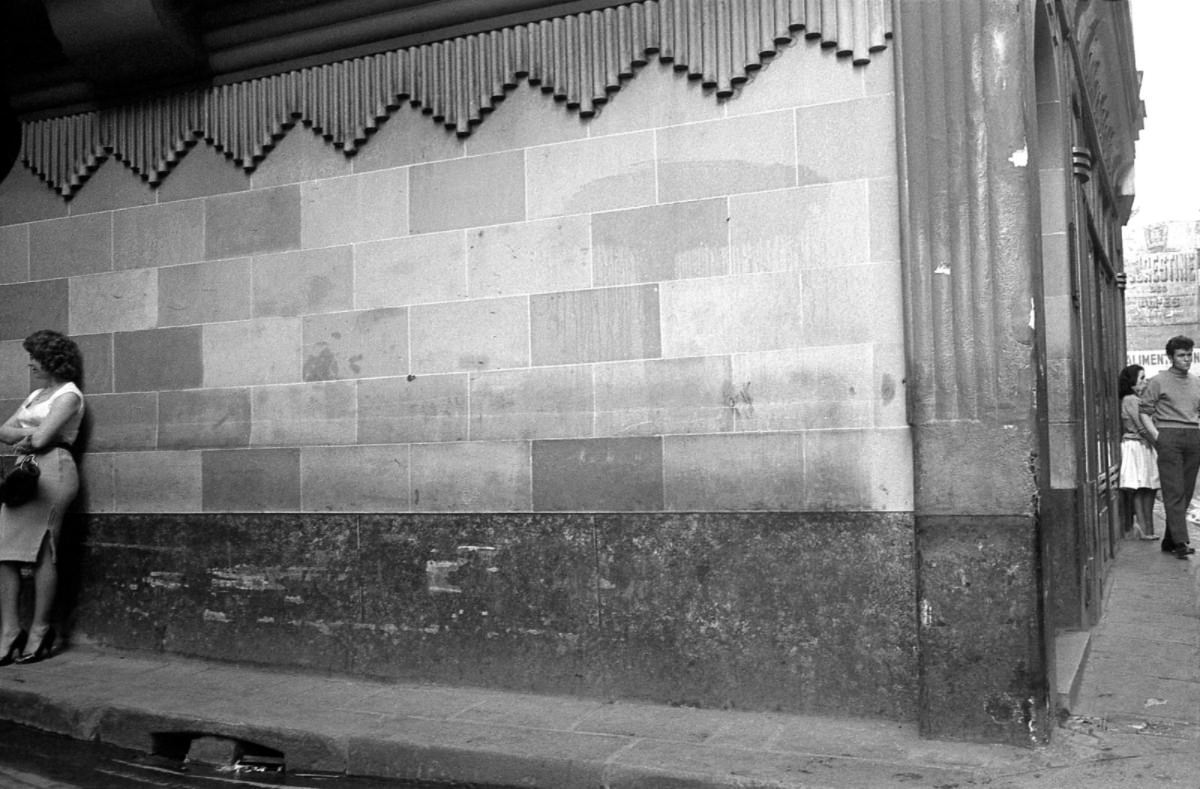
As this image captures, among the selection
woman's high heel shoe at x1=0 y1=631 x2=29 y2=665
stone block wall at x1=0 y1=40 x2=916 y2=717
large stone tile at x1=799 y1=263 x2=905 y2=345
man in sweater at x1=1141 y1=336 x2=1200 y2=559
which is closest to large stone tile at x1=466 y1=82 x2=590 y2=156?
stone block wall at x1=0 y1=40 x2=916 y2=717

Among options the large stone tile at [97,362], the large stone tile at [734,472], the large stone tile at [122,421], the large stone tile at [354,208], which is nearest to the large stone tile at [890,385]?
the large stone tile at [734,472]

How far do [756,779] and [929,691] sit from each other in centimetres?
96

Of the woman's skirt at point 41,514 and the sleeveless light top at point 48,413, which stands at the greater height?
the sleeveless light top at point 48,413

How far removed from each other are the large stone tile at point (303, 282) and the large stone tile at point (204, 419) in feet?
1.86

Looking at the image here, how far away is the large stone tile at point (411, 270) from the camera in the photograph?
5977 millimetres

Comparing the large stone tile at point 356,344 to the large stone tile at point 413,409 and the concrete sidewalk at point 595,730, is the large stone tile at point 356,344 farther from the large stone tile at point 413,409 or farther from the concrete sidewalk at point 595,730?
the concrete sidewalk at point 595,730

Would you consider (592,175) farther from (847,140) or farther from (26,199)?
(26,199)

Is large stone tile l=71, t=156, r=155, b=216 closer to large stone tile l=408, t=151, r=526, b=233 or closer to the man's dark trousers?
large stone tile l=408, t=151, r=526, b=233

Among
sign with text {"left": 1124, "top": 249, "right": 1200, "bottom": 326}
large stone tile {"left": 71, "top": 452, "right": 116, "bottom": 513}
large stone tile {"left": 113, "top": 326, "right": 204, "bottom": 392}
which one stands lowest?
large stone tile {"left": 71, "top": 452, "right": 116, "bottom": 513}

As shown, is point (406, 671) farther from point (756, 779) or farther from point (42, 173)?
point (42, 173)

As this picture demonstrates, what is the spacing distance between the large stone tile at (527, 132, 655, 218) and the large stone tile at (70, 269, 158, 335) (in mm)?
2753

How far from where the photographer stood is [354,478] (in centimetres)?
611

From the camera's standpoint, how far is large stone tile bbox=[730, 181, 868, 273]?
5055 millimetres

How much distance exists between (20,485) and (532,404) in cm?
331
